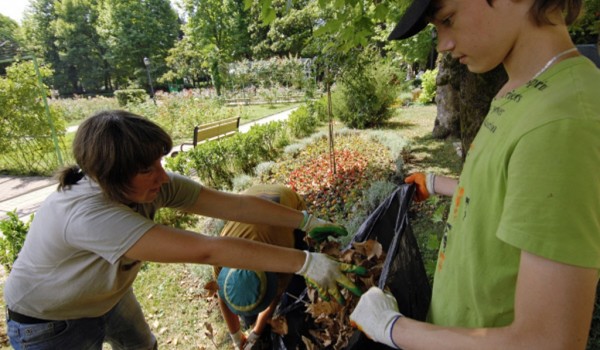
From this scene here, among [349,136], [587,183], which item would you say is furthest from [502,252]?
[349,136]

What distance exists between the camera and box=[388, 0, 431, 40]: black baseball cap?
2.88 feet

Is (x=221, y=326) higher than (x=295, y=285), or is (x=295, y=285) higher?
(x=295, y=285)

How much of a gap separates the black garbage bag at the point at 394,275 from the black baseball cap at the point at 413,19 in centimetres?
72

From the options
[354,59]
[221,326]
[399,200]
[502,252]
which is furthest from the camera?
[354,59]

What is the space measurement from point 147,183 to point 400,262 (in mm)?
1166

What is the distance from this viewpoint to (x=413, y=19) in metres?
0.93

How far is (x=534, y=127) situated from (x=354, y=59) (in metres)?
5.33

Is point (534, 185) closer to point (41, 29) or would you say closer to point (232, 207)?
point (232, 207)

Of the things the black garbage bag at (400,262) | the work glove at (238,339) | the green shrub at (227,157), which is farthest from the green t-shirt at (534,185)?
the green shrub at (227,157)

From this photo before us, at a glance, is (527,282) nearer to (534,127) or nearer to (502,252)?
(502,252)

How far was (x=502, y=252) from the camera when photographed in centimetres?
75

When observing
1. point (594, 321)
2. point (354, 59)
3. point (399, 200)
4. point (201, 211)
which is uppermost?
point (354, 59)

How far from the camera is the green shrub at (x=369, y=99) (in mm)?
9875

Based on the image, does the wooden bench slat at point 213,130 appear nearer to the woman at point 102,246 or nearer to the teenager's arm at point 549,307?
the woman at point 102,246
